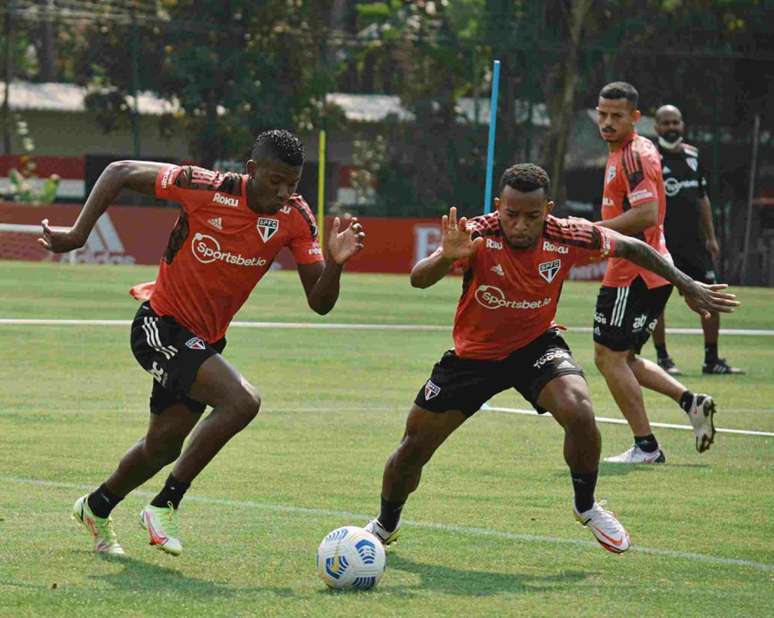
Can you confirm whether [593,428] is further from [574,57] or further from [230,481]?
[574,57]

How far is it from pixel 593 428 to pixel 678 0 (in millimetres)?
36739

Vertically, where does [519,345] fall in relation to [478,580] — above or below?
above

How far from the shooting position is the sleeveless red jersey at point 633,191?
1108cm

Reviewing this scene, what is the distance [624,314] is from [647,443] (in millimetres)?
842

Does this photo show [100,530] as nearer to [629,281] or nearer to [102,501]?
[102,501]

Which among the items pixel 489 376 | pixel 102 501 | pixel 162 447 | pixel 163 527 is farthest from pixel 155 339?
pixel 489 376

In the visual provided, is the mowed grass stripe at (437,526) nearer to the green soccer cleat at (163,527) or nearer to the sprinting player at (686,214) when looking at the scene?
the green soccer cleat at (163,527)

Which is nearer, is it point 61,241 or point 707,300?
point 61,241

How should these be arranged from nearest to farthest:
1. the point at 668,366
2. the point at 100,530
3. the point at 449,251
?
the point at 449,251
the point at 100,530
the point at 668,366

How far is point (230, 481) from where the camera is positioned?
32.3 feet

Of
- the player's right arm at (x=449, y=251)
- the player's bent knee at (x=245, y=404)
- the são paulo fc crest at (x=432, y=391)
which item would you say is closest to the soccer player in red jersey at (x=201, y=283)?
the player's bent knee at (x=245, y=404)

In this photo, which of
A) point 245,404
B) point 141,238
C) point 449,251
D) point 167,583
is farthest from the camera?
point 141,238

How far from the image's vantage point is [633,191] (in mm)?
11070

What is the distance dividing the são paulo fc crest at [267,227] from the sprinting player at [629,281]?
345cm
